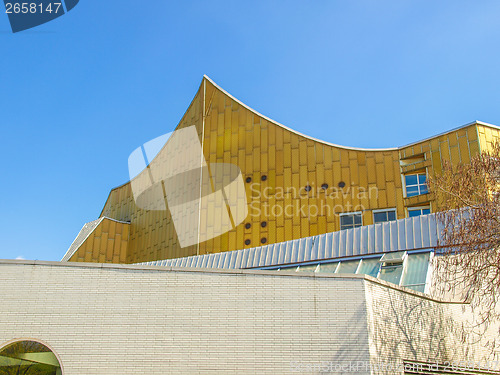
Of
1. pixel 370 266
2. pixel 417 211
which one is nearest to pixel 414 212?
pixel 417 211

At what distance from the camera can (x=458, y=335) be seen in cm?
1423

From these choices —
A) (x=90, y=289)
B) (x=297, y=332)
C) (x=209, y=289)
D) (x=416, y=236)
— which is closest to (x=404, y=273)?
(x=416, y=236)

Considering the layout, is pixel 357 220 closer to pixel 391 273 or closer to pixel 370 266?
pixel 370 266

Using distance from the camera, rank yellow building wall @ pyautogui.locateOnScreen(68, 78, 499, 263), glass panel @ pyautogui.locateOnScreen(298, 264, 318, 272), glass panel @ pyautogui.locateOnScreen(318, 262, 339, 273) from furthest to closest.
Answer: yellow building wall @ pyautogui.locateOnScreen(68, 78, 499, 263)
glass panel @ pyautogui.locateOnScreen(298, 264, 318, 272)
glass panel @ pyautogui.locateOnScreen(318, 262, 339, 273)

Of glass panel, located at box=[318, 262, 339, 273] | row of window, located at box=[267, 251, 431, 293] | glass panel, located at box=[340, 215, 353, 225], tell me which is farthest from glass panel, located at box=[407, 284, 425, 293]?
glass panel, located at box=[340, 215, 353, 225]

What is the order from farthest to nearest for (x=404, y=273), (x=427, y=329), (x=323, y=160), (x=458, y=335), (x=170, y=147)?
(x=170, y=147)
(x=323, y=160)
(x=404, y=273)
(x=458, y=335)
(x=427, y=329)

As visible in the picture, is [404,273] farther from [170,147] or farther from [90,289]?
[170,147]

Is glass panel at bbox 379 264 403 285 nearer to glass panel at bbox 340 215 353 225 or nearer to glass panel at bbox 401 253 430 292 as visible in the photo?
glass panel at bbox 401 253 430 292

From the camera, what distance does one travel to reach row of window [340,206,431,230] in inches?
882

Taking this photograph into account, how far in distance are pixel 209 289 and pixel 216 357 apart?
1.44 m

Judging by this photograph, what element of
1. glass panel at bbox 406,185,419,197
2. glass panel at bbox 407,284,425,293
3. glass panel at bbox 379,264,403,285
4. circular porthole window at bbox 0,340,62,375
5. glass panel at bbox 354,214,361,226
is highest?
glass panel at bbox 406,185,419,197

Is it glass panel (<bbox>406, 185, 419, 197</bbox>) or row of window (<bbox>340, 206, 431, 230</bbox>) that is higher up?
glass panel (<bbox>406, 185, 419, 197</bbox>)

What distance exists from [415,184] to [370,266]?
24.9 feet

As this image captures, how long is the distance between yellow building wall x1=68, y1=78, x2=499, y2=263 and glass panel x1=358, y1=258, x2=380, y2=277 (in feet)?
21.2
